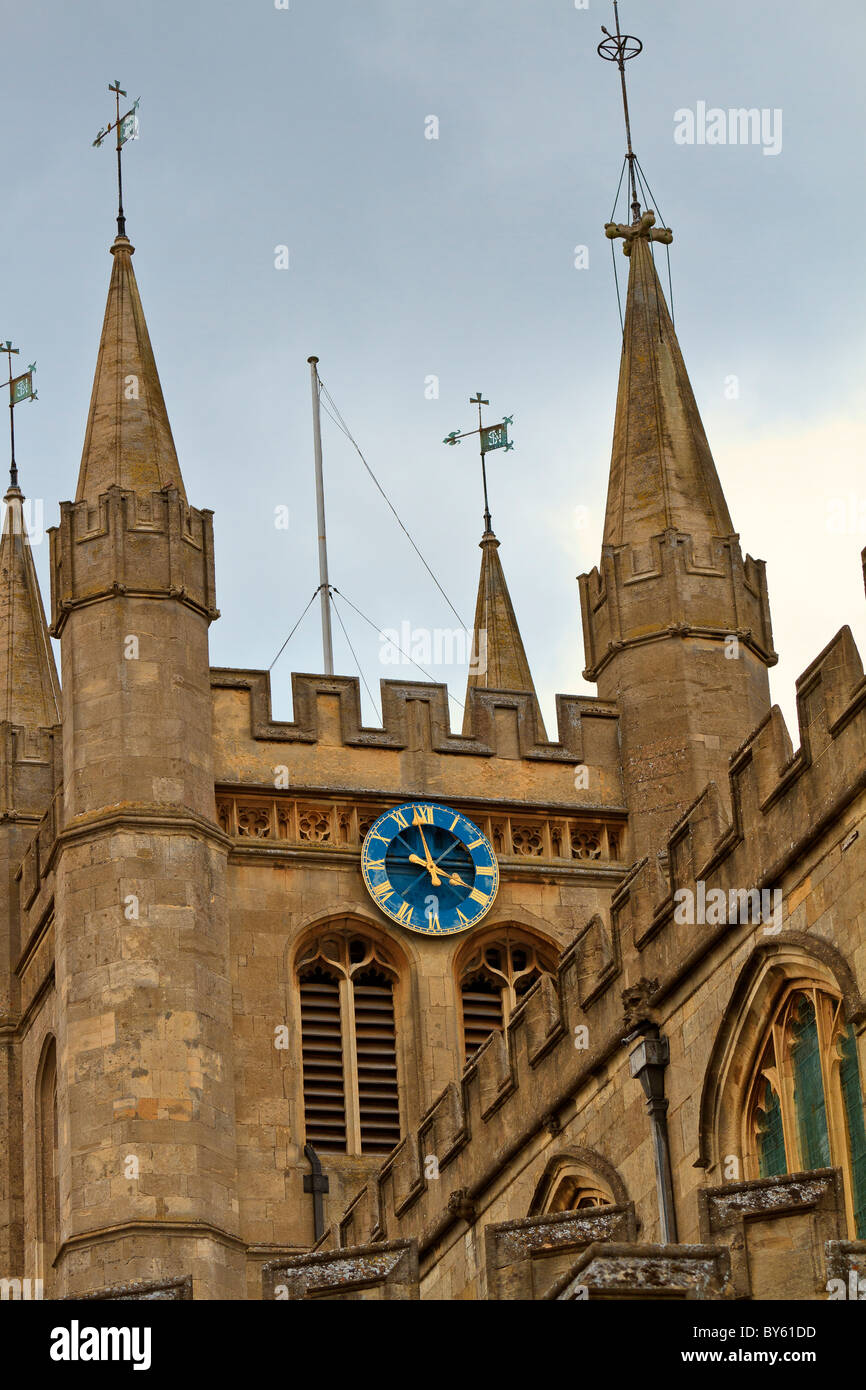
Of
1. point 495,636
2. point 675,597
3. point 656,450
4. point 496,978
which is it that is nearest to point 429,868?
point 496,978

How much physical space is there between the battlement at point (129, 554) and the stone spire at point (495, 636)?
8689 millimetres

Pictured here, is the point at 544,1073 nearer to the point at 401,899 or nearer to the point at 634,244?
the point at 401,899

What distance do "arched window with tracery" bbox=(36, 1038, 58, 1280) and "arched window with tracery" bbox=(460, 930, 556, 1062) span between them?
456 centimetres

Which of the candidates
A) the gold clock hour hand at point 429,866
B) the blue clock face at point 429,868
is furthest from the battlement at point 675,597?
the gold clock hour hand at point 429,866

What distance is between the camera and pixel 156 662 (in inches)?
1423

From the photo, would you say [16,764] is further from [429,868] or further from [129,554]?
[429,868]

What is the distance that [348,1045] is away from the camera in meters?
36.5

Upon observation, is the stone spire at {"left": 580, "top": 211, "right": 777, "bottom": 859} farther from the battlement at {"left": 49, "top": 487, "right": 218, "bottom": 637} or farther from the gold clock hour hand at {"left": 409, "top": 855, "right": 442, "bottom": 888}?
the battlement at {"left": 49, "top": 487, "right": 218, "bottom": 637}

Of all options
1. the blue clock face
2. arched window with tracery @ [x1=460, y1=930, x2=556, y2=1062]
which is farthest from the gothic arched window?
the blue clock face

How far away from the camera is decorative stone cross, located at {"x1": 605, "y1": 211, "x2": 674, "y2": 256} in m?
40.7

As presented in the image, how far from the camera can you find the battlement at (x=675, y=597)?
1521 inches

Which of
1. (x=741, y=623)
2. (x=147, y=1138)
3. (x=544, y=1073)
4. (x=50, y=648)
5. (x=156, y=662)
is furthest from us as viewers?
(x=50, y=648)

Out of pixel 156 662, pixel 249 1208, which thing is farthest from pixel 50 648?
pixel 249 1208
